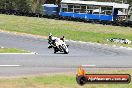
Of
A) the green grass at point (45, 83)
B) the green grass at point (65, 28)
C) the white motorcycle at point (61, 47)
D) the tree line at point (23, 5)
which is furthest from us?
the tree line at point (23, 5)

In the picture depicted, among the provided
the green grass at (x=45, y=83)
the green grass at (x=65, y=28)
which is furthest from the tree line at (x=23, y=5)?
the green grass at (x=45, y=83)

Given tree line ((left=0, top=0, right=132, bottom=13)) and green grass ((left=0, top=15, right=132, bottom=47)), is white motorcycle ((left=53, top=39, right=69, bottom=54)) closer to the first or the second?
green grass ((left=0, top=15, right=132, bottom=47))

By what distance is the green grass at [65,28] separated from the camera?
174ft

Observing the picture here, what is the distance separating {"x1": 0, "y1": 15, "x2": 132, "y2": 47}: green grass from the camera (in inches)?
2083

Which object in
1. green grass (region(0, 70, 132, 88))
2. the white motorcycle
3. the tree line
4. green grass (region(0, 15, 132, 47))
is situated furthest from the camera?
the tree line

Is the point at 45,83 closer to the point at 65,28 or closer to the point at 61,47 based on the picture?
the point at 61,47

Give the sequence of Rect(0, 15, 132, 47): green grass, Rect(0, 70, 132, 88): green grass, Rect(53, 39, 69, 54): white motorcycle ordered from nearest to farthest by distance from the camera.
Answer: Rect(0, 70, 132, 88): green grass, Rect(53, 39, 69, 54): white motorcycle, Rect(0, 15, 132, 47): green grass

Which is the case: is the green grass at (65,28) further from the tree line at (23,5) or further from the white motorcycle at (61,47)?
the tree line at (23,5)

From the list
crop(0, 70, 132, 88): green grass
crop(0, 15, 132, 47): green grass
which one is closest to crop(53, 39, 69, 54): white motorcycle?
crop(0, 70, 132, 88): green grass

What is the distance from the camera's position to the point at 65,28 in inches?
2282

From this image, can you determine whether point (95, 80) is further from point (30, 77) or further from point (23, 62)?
point (23, 62)

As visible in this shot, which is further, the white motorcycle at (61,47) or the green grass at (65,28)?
the green grass at (65,28)

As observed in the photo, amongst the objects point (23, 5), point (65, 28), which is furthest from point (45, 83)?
point (23, 5)

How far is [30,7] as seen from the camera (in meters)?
92.9
